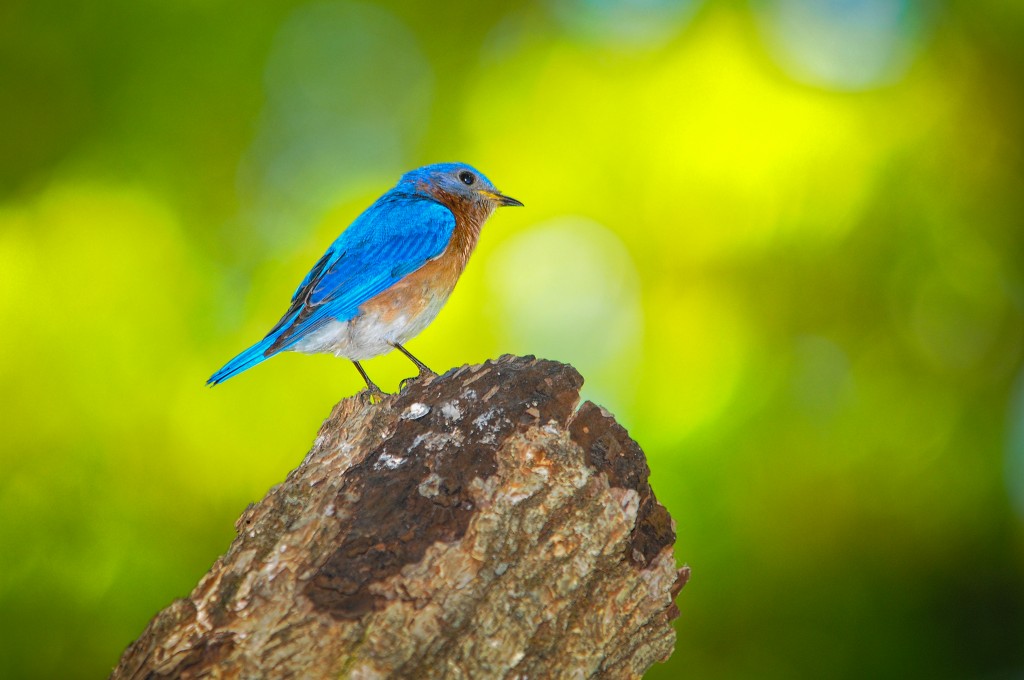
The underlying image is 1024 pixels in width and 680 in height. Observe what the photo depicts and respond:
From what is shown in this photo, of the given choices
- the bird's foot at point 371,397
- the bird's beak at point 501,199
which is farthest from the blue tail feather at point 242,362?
the bird's beak at point 501,199

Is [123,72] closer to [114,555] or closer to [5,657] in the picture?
[114,555]

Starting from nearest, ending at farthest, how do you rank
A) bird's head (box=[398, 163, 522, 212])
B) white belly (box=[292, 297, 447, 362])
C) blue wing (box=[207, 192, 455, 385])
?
blue wing (box=[207, 192, 455, 385])
white belly (box=[292, 297, 447, 362])
bird's head (box=[398, 163, 522, 212])

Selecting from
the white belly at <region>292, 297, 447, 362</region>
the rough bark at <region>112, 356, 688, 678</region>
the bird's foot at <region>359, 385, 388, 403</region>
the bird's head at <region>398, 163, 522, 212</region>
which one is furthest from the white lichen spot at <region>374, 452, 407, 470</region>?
the bird's head at <region>398, 163, 522, 212</region>

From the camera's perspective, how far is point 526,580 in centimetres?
310

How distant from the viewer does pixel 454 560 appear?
10.0 feet

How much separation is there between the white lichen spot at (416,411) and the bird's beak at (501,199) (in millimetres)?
2507

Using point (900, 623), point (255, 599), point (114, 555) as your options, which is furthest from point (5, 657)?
point (900, 623)

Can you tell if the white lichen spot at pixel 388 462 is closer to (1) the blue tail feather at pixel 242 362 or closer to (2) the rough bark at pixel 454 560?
(2) the rough bark at pixel 454 560

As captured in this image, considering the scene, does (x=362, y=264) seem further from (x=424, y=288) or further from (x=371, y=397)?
(x=371, y=397)

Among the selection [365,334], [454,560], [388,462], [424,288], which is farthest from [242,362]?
[454,560]

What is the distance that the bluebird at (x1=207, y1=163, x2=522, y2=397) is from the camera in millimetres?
4770

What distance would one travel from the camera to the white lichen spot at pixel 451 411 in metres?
3.47

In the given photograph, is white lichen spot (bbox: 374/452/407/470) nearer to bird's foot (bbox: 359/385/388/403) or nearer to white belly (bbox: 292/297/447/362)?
bird's foot (bbox: 359/385/388/403)

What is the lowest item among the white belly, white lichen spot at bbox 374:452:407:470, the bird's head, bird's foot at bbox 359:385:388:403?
white lichen spot at bbox 374:452:407:470
